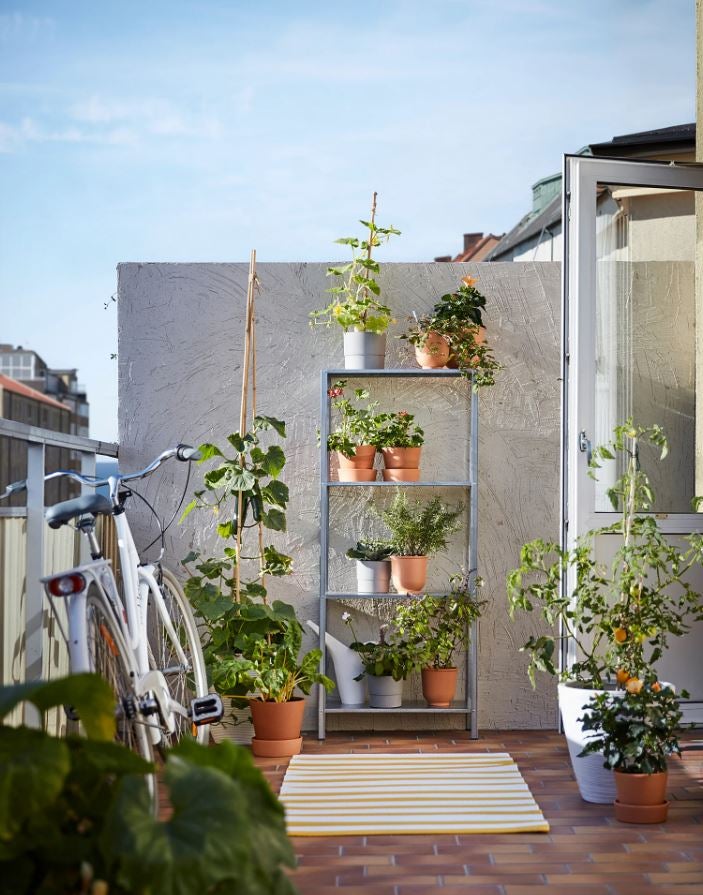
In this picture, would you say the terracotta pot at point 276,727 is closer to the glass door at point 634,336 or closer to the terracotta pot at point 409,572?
the terracotta pot at point 409,572

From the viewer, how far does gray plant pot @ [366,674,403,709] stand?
4.46 m

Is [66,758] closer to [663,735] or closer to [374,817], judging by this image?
[374,817]

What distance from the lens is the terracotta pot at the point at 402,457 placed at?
4.52 metres

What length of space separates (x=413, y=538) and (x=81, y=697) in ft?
8.94

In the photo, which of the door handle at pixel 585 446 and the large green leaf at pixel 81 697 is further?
the door handle at pixel 585 446

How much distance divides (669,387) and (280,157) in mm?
16286

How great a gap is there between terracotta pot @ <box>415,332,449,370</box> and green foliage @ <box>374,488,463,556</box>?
583 millimetres

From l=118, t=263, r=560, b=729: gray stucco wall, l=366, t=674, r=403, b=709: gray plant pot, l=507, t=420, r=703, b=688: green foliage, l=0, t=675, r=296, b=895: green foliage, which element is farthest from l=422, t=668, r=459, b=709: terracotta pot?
l=0, t=675, r=296, b=895: green foliage

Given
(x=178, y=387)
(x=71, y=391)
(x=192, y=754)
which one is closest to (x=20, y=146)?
(x=71, y=391)

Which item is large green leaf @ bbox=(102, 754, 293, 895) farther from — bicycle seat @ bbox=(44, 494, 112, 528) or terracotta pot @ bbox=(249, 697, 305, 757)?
terracotta pot @ bbox=(249, 697, 305, 757)

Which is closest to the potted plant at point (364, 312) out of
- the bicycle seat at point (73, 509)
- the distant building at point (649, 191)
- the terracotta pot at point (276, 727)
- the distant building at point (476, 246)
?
the distant building at point (649, 191)

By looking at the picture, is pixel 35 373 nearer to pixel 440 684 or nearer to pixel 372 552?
pixel 372 552

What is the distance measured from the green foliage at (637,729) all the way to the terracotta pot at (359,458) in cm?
156

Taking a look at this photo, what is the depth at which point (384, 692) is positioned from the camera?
14.7 feet
